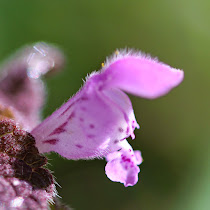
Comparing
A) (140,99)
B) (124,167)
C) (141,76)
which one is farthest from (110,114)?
(140,99)

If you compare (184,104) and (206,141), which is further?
(184,104)

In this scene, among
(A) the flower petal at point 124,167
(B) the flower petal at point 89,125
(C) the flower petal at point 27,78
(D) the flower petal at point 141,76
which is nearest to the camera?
(D) the flower petal at point 141,76

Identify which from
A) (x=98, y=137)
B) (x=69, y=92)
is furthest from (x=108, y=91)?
(x=69, y=92)

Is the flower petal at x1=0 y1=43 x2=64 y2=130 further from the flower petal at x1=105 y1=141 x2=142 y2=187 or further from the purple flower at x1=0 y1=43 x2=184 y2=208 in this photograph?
the flower petal at x1=105 y1=141 x2=142 y2=187

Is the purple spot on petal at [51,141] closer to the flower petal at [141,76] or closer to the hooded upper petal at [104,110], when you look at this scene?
the hooded upper petal at [104,110]

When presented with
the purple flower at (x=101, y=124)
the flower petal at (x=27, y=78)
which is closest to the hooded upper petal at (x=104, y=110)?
the purple flower at (x=101, y=124)

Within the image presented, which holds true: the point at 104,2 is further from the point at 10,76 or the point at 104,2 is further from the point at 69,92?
the point at 10,76

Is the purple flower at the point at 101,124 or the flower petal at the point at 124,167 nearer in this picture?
the purple flower at the point at 101,124

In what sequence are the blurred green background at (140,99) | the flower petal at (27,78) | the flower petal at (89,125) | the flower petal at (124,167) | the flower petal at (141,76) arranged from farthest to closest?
the blurred green background at (140,99), the flower petal at (27,78), the flower petal at (124,167), the flower petal at (89,125), the flower petal at (141,76)
